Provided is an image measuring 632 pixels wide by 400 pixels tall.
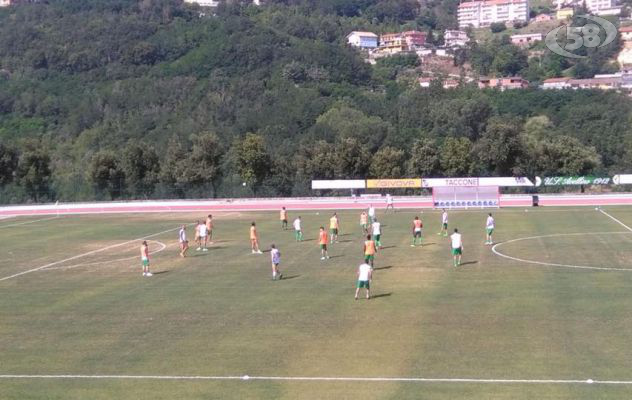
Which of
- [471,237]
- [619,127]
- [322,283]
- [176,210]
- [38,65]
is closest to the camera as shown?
[322,283]

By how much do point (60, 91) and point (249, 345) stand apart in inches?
6485

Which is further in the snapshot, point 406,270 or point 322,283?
point 406,270

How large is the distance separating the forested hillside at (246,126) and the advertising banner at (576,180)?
21.3 ft

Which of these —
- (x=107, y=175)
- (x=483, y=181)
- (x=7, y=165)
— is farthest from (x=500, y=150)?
(x=7, y=165)

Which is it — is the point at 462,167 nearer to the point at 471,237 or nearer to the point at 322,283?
the point at 471,237

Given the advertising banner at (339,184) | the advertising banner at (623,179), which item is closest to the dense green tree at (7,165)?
the advertising banner at (339,184)

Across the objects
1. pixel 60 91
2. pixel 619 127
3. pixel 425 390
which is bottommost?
pixel 425 390

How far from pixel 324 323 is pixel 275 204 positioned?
53.3 metres

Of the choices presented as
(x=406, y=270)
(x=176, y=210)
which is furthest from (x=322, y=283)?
(x=176, y=210)

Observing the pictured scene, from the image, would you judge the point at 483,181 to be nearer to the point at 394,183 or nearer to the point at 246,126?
the point at 394,183

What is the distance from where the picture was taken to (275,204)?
77.7m

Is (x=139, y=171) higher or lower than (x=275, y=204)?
higher

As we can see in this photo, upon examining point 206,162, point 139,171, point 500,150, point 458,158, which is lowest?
point 139,171

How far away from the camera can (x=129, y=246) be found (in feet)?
151
